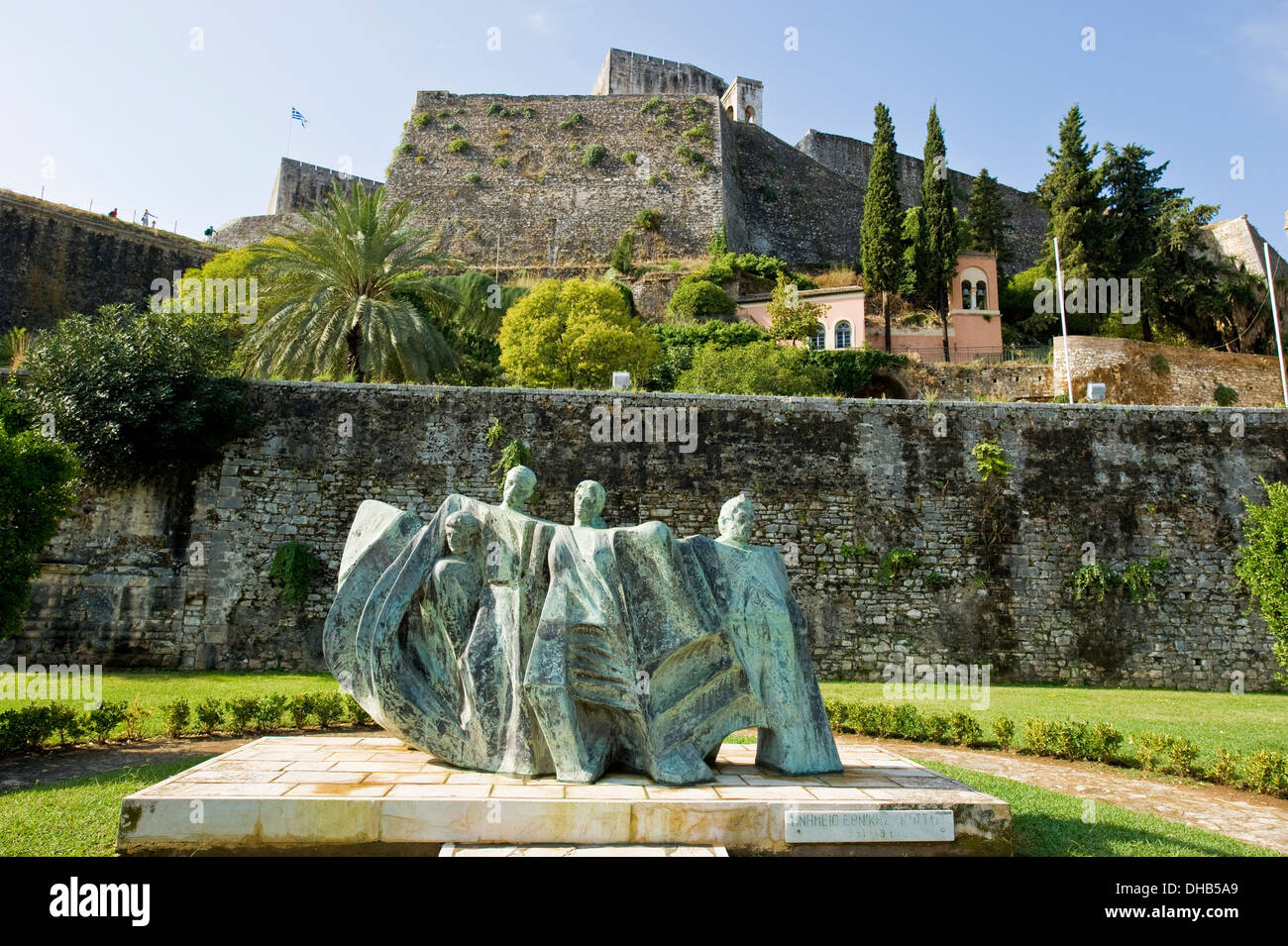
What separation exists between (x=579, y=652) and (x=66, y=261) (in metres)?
32.5

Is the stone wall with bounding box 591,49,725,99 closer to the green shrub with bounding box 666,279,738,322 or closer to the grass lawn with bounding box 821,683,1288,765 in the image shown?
the green shrub with bounding box 666,279,738,322

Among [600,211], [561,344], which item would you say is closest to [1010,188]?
[600,211]

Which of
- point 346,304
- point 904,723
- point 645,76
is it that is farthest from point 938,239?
point 645,76

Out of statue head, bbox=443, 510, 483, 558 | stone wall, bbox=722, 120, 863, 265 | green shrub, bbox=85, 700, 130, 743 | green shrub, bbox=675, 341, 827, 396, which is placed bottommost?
green shrub, bbox=85, 700, 130, 743

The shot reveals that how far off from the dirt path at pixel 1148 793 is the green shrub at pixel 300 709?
7.19 m

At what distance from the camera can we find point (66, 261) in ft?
100.0

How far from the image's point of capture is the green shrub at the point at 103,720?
9.43 meters

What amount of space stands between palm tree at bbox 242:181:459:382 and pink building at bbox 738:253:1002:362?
54.5 ft

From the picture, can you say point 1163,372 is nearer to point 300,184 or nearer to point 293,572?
point 293,572

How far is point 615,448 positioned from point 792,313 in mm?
15472

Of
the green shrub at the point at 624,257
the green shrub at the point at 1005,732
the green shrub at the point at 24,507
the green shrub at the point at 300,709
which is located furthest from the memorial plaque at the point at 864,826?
the green shrub at the point at 624,257

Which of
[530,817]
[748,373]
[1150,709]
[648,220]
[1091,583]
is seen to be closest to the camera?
[530,817]

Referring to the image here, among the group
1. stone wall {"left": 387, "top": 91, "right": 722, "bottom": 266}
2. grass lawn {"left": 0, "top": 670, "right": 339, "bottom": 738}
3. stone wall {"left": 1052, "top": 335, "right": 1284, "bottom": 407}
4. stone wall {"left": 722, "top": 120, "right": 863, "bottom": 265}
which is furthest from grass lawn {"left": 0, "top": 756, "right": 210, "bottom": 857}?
stone wall {"left": 722, "top": 120, "right": 863, "bottom": 265}

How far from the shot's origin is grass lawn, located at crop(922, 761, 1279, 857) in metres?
6.09
